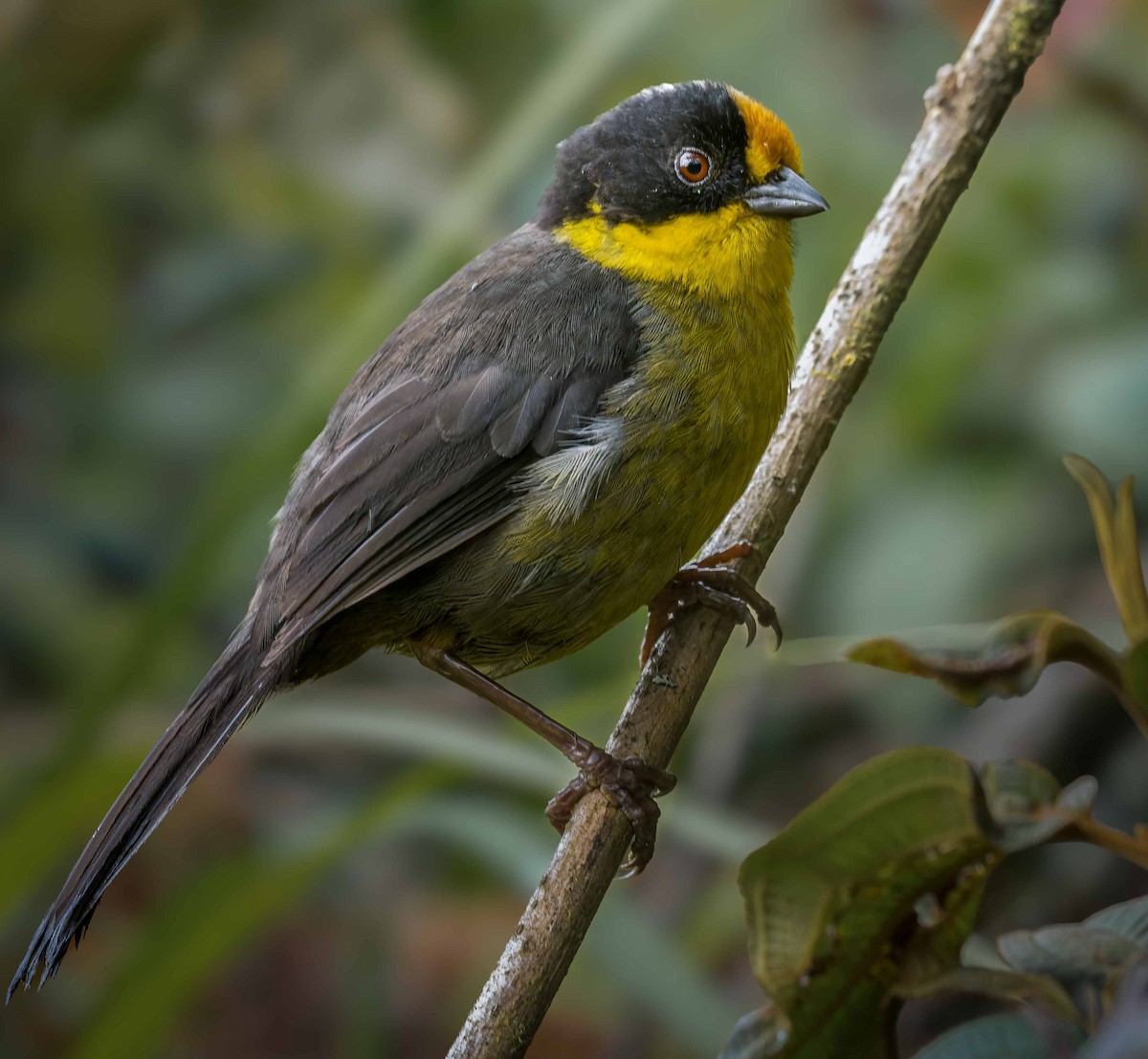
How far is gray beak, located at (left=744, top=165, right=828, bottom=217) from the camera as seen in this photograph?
278 centimetres

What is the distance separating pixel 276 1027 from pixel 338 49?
3254mm

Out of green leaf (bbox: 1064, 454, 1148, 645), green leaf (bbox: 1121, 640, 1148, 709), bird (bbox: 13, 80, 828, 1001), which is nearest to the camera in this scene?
green leaf (bbox: 1121, 640, 1148, 709)

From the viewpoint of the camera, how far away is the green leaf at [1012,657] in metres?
1.13

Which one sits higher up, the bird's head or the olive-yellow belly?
the bird's head

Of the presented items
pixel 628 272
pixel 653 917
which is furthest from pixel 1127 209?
pixel 653 917

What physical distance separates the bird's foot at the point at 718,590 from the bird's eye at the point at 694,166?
770 mm

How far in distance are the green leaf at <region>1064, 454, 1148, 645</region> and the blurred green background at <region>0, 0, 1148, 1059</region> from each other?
1641 millimetres

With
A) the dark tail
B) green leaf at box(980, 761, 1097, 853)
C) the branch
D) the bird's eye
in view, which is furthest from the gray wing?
green leaf at box(980, 761, 1097, 853)

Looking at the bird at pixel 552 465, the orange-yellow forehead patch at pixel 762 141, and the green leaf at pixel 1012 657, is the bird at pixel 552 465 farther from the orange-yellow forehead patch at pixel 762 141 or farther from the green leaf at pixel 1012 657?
the green leaf at pixel 1012 657

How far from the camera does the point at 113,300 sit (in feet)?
14.7

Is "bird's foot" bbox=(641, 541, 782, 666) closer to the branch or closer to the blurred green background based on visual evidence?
the branch

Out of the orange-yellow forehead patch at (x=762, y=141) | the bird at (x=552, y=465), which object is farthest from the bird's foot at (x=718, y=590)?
the orange-yellow forehead patch at (x=762, y=141)

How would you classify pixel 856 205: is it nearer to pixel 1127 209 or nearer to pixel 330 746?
pixel 1127 209

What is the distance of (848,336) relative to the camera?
2631mm
